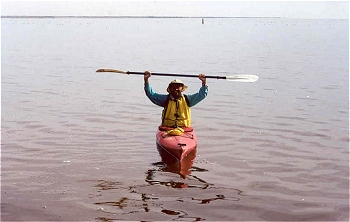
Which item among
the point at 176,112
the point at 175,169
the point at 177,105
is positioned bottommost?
the point at 175,169

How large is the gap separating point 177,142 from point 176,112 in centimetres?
106

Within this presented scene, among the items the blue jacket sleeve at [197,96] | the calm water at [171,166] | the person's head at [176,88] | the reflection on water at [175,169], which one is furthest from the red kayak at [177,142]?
the person's head at [176,88]

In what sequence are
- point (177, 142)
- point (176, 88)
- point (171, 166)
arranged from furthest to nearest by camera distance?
point (176, 88) → point (177, 142) → point (171, 166)

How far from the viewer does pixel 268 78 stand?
21.2 meters

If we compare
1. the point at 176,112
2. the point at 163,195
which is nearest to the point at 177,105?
the point at 176,112

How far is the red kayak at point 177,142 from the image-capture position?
9.34 metres

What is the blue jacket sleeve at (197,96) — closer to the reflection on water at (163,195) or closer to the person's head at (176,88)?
the person's head at (176,88)

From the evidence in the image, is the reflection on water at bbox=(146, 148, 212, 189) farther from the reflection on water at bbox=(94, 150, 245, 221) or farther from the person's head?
the person's head

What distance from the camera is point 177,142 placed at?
9.55m

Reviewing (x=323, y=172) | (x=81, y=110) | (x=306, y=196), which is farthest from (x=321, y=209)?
(x=81, y=110)

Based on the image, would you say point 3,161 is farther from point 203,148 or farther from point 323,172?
point 323,172

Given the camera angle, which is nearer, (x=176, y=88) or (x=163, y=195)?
(x=163, y=195)

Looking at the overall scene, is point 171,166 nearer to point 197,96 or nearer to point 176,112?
point 176,112

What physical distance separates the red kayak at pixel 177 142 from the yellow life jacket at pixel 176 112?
0.19m
